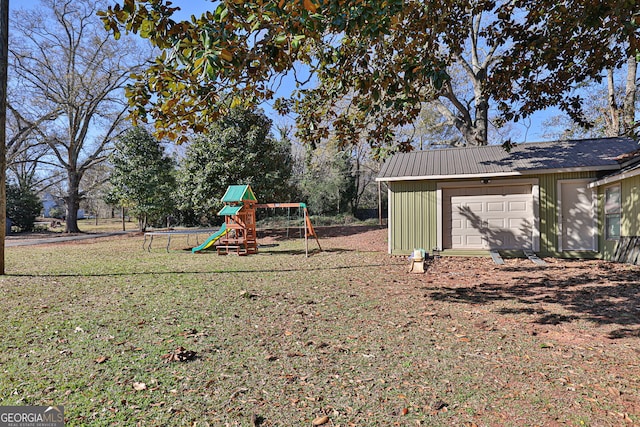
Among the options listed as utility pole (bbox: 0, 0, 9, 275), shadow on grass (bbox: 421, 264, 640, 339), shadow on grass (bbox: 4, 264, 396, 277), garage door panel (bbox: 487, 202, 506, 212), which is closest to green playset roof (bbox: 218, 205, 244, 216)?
shadow on grass (bbox: 4, 264, 396, 277)

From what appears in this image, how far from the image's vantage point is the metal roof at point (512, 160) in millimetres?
9820

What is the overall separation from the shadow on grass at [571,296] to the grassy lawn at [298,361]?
0.88 ft

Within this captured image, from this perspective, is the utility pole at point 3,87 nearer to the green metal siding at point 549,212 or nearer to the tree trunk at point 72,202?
the green metal siding at point 549,212

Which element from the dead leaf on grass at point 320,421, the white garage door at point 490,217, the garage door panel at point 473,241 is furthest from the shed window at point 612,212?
the dead leaf on grass at point 320,421

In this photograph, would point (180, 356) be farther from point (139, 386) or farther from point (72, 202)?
point (72, 202)

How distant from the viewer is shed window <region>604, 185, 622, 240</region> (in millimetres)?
8875

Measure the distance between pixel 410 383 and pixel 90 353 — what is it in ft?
9.83

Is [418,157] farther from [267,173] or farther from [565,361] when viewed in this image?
[565,361]

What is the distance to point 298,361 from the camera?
3244 millimetres

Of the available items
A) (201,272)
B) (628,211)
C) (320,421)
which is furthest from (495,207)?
(320,421)

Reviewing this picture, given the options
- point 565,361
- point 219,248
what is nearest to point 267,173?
point 219,248

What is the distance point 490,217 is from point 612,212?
113 inches

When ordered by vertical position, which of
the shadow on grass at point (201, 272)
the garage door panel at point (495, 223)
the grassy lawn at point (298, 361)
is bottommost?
the grassy lawn at point (298, 361)

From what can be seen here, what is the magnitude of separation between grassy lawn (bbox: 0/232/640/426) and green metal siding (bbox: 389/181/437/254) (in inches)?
205
